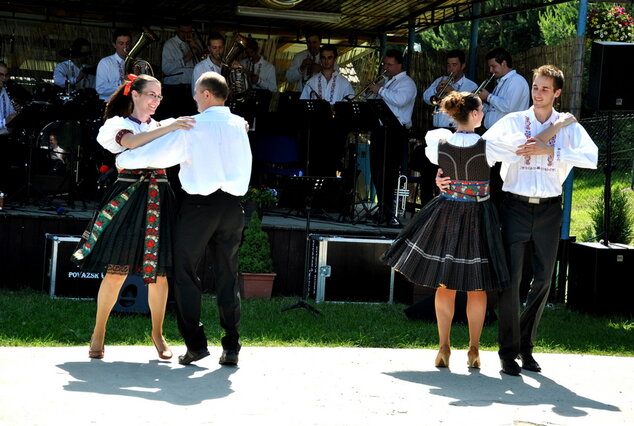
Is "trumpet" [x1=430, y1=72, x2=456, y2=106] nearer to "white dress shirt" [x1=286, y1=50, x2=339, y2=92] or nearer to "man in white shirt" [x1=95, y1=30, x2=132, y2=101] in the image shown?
"white dress shirt" [x1=286, y1=50, x2=339, y2=92]

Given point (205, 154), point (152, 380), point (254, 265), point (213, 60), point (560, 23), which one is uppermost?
point (560, 23)

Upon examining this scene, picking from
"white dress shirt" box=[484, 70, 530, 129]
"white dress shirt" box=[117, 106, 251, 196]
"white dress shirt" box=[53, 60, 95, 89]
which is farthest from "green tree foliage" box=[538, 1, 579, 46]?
"white dress shirt" box=[117, 106, 251, 196]

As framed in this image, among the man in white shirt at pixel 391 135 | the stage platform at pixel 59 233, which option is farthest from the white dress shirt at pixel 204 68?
the stage platform at pixel 59 233

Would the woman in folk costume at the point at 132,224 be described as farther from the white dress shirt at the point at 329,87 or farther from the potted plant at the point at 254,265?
the white dress shirt at the point at 329,87

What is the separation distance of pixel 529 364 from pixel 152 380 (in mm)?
2508

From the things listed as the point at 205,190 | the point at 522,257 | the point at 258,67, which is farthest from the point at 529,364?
the point at 258,67

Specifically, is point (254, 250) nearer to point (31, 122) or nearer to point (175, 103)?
point (175, 103)

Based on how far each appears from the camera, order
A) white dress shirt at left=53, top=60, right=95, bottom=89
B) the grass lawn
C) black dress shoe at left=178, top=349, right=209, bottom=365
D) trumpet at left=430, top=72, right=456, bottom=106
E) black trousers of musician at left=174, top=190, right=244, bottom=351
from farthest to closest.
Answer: white dress shirt at left=53, top=60, right=95, bottom=89, trumpet at left=430, top=72, right=456, bottom=106, the grass lawn, black dress shoe at left=178, top=349, right=209, bottom=365, black trousers of musician at left=174, top=190, right=244, bottom=351

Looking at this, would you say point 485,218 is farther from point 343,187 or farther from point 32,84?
point 32,84

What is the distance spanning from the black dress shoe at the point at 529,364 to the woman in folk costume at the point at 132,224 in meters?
2.33

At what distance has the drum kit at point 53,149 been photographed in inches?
409

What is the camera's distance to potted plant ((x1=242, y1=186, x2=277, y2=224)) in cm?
994

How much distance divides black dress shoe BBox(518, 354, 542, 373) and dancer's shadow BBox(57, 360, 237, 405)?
6.34 ft

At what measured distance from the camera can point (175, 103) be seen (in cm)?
1141
